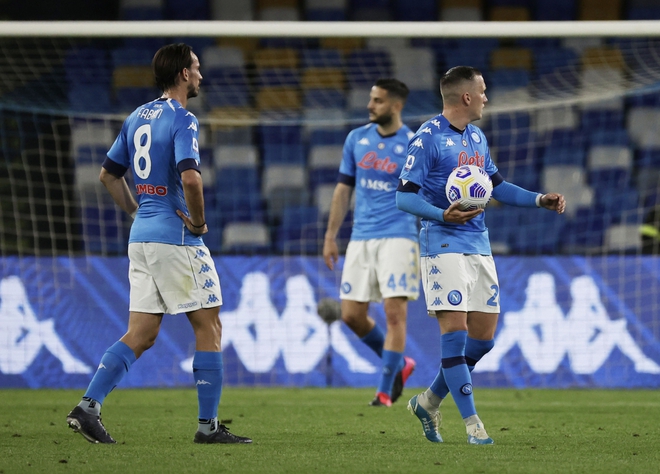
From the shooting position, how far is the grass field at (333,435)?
4059 millimetres

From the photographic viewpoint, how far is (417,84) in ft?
43.3

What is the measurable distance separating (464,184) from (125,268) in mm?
5062

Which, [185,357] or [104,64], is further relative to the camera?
[104,64]

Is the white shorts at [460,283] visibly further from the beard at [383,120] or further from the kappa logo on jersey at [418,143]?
the beard at [383,120]

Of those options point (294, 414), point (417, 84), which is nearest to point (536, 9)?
point (417, 84)

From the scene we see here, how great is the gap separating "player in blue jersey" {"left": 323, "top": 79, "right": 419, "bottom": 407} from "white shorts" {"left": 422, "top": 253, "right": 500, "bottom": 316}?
2106 mm

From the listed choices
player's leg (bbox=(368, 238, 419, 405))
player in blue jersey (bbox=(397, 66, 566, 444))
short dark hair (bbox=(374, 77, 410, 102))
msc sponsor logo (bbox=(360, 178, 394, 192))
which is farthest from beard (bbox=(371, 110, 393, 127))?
player in blue jersey (bbox=(397, 66, 566, 444))

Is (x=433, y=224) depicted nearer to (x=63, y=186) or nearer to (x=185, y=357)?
(x=185, y=357)

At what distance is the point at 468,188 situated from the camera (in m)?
4.79

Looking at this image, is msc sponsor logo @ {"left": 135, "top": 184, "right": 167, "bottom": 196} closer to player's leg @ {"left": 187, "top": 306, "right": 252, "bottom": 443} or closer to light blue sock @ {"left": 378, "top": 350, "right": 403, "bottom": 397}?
player's leg @ {"left": 187, "top": 306, "right": 252, "bottom": 443}

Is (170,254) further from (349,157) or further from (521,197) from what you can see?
(349,157)

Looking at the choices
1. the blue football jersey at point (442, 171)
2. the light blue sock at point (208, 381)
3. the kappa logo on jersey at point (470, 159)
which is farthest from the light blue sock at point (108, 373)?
the kappa logo on jersey at point (470, 159)

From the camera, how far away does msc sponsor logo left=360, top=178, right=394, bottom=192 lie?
7.25 meters

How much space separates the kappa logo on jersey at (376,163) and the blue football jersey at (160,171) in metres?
2.55
